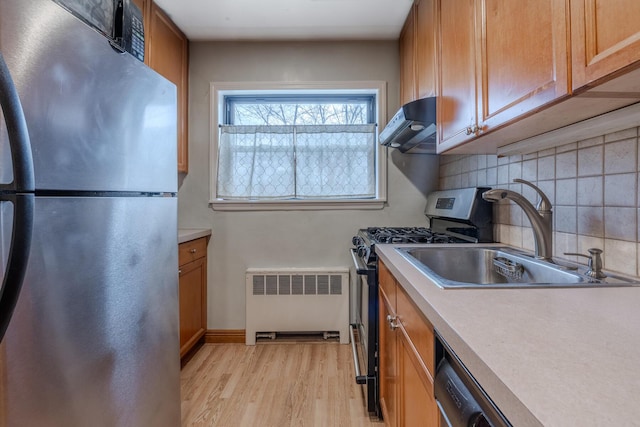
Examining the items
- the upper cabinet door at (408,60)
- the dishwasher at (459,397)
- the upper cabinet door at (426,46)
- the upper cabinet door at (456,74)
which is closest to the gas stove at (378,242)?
the upper cabinet door at (456,74)

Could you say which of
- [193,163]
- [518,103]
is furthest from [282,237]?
[518,103]

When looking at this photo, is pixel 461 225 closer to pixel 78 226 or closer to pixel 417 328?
pixel 417 328

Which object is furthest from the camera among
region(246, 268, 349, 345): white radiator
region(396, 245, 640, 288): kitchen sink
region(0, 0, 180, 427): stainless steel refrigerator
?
region(246, 268, 349, 345): white radiator

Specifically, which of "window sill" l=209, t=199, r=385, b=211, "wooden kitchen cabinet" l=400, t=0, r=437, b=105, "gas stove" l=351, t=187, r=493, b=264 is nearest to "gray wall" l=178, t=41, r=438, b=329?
"window sill" l=209, t=199, r=385, b=211

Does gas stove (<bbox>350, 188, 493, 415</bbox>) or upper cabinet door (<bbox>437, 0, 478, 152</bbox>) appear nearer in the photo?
upper cabinet door (<bbox>437, 0, 478, 152</bbox>)

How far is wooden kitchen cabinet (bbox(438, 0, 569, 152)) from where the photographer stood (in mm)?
796

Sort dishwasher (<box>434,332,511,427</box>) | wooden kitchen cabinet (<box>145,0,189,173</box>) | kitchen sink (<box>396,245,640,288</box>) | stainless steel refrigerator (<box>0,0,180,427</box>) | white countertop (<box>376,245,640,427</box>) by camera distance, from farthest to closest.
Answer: wooden kitchen cabinet (<box>145,0,189,173</box>) → kitchen sink (<box>396,245,640,288</box>) → stainless steel refrigerator (<box>0,0,180,427</box>) → dishwasher (<box>434,332,511,427</box>) → white countertop (<box>376,245,640,427</box>)

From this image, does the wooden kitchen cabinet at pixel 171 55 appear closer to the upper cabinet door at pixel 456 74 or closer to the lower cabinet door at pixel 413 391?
the upper cabinet door at pixel 456 74

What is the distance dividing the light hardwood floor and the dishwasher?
114 centimetres

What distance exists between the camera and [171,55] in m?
2.22

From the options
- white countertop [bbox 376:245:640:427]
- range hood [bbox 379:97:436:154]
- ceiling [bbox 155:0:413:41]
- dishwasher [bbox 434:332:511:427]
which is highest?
ceiling [bbox 155:0:413:41]

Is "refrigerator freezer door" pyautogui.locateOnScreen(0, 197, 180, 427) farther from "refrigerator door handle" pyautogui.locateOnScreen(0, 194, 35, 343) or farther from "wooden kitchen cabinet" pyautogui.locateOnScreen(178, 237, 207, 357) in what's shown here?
"wooden kitchen cabinet" pyautogui.locateOnScreen(178, 237, 207, 357)

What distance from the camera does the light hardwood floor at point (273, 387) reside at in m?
1.62

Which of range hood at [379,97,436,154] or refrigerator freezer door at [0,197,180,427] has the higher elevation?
range hood at [379,97,436,154]
